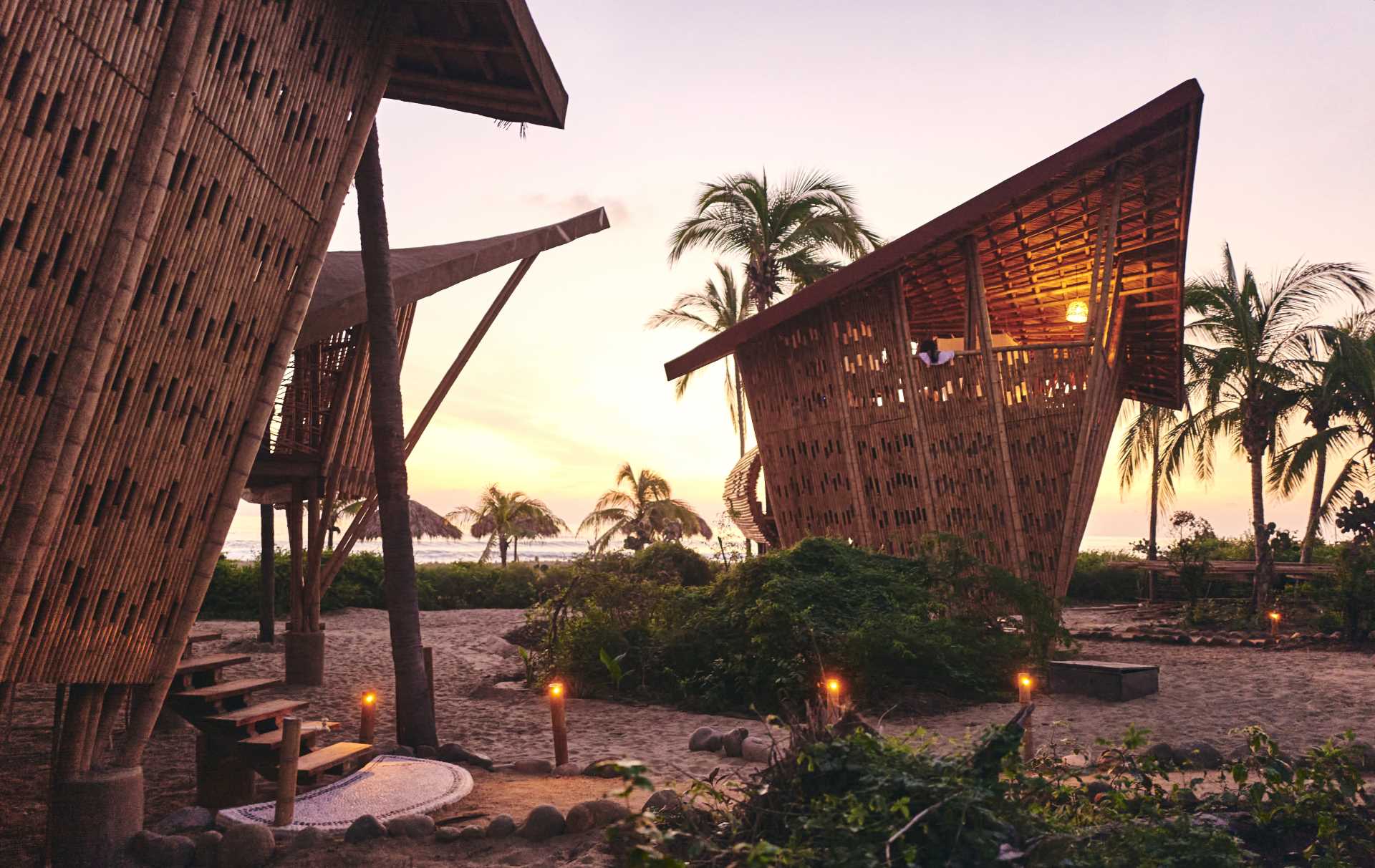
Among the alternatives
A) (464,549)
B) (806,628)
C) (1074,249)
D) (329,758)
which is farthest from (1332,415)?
(464,549)

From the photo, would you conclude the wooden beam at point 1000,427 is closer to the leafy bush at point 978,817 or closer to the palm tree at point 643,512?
the leafy bush at point 978,817

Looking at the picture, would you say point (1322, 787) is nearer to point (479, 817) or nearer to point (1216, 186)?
point (479, 817)

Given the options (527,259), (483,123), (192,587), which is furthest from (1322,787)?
(527,259)

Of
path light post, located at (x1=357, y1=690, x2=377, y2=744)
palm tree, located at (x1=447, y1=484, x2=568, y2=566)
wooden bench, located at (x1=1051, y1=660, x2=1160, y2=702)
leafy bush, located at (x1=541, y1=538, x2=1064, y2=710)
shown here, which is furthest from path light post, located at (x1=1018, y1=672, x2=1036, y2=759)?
palm tree, located at (x1=447, y1=484, x2=568, y2=566)

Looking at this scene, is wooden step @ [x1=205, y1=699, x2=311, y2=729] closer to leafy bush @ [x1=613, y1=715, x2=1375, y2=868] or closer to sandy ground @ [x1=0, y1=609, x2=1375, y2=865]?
sandy ground @ [x1=0, y1=609, x2=1375, y2=865]

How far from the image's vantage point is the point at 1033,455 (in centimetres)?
1082

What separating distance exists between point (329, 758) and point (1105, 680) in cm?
695

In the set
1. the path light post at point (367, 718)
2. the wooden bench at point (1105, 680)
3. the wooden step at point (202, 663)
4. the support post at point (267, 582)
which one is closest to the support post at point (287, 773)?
the wooden step at point (202, 663)

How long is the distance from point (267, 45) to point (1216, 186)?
1513 centimetres

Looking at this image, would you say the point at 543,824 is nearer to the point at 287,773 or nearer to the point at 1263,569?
the point at 287,773

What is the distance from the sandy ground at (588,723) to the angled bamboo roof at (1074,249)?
5002 millimetres

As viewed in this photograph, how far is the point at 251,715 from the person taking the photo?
559cm

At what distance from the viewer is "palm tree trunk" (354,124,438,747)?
23.0 ft

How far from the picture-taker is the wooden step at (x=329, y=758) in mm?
5473
